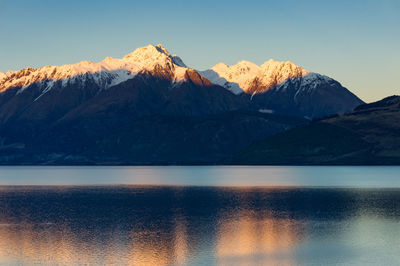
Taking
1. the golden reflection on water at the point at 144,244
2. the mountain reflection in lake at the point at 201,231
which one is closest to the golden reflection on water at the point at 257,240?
the golden reflection on water at the point at 144,244

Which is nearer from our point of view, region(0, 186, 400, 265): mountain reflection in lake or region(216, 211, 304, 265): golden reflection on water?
region(216, 211, 304, 265): golden reflection on water

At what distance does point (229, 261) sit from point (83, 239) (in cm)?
2757

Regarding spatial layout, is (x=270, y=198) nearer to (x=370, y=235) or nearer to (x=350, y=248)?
(x=370, y=235)

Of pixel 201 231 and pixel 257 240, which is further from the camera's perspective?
pixel 201 231

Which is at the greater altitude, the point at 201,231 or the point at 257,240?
the point at 201,231

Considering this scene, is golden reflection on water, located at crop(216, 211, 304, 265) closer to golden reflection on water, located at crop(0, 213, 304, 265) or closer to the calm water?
golden reflection on water, located at crop(0, 213, 304, 265)

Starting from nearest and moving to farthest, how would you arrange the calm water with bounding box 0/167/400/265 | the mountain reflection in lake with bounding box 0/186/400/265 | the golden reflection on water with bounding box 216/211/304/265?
1. the golden reflection on water with bounding box 216/211/304/265
2. the calm water with bounding box 0/167/400/265
3. the mountain reflection in lake with bounding box 0/186/400/265

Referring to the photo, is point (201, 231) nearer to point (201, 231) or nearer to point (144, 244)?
point (201, 231)

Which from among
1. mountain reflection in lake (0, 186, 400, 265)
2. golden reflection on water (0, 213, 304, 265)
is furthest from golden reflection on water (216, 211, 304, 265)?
mountain reflection in lake (0, 186, 400, 265)

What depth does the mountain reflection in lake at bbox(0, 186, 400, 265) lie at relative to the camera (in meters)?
79.1

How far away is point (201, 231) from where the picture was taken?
102 meters

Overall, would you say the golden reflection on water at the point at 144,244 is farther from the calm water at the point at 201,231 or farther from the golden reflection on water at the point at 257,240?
the calm water at the point at 201,231

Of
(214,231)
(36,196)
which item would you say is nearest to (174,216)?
(214,231)

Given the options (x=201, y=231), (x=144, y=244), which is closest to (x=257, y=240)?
(x=201, y=231)
